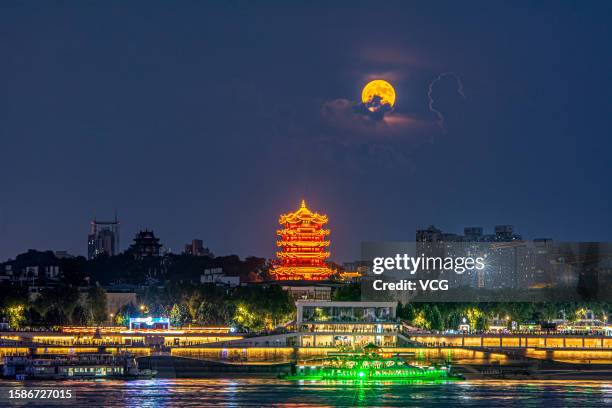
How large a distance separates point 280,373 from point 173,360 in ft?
38.7

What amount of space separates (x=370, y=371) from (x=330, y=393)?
1477cm

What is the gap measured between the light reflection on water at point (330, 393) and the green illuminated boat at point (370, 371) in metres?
3.12

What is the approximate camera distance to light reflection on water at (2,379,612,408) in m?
92.6

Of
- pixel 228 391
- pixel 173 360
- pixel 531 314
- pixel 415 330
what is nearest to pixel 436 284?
pixel 531 314

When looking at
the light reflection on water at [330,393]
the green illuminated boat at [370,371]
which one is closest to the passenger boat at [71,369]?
the light reflection on water at [330,393]

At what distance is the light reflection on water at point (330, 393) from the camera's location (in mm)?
92562

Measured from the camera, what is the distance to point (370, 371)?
113562mm

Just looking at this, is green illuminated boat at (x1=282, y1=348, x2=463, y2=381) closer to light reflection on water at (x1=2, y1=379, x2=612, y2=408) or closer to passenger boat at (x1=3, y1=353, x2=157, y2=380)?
light reflection on water at (x1=2, y1=379, x2=612, y2=408)

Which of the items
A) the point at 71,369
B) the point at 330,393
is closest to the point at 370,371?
the point at 330,393

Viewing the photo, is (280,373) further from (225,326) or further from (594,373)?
(225,326)

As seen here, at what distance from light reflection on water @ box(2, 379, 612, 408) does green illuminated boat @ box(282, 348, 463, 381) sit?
123 inches

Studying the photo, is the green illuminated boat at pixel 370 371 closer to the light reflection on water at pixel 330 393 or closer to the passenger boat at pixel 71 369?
the light reflection on water at pixel 330 393

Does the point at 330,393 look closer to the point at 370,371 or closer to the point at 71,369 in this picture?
the point at 370,371

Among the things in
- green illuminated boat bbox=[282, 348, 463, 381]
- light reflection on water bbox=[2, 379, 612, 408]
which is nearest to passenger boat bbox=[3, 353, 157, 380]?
light reflection on water bbox=[2, 379, 612, 408]
